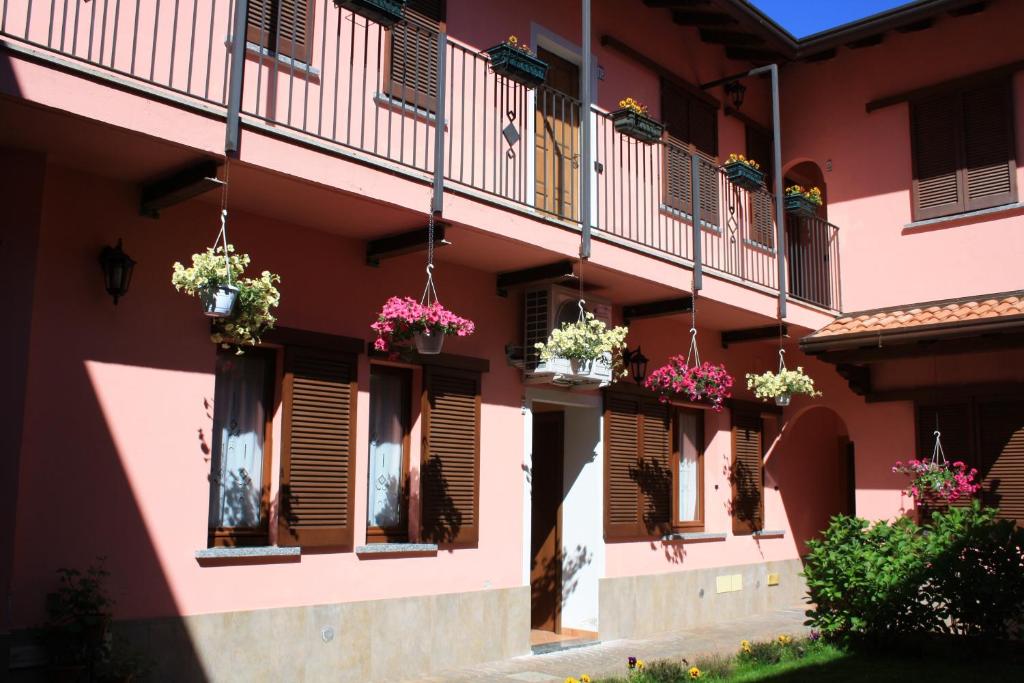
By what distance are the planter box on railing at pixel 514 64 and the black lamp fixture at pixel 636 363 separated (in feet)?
12.9

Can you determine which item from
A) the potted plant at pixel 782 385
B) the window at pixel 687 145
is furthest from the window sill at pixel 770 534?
the window at pixel 687 145

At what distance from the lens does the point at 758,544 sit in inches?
553

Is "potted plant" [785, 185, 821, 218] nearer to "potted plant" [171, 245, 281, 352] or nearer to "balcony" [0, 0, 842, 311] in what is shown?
"balcony" [0, 0, 842, 311]

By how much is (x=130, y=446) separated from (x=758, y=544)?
963cm

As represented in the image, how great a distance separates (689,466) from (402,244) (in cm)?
621

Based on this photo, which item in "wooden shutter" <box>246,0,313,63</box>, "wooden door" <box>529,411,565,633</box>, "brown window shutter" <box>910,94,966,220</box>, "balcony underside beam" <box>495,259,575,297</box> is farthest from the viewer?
"brown window shutter" <box>910,94,966,220</box>

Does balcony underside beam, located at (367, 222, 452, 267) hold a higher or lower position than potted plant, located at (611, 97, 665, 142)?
lower

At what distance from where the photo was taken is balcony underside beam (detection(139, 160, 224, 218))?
703 cm

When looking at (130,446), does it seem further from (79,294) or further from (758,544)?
(758,544)

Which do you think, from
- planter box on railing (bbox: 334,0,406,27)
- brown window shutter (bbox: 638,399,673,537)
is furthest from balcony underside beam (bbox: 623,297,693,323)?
planter box on railing (bbox: 334,0,406,27)

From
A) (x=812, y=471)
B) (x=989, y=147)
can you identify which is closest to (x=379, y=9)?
(x=989, y=147)

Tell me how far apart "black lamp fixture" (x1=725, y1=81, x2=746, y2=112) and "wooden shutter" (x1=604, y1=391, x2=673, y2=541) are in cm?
513

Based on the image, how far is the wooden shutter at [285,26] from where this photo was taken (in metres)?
8.35

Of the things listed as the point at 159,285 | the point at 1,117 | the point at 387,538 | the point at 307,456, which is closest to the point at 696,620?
the point at 387,538
